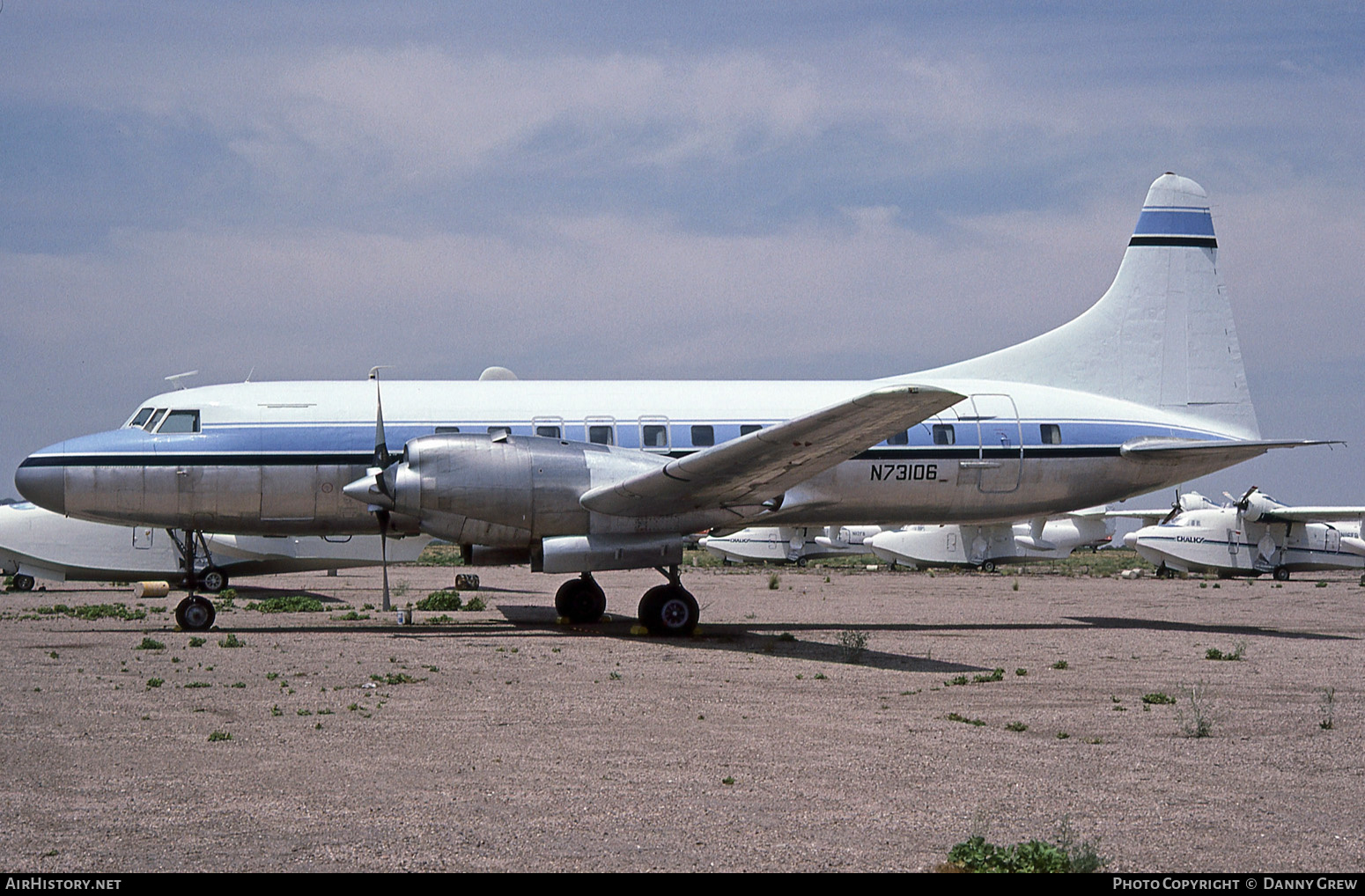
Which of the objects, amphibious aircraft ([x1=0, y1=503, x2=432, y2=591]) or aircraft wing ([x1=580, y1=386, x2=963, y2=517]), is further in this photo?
amphibious aircraft ([x1=0, y1=503, x2=432, y2=591])

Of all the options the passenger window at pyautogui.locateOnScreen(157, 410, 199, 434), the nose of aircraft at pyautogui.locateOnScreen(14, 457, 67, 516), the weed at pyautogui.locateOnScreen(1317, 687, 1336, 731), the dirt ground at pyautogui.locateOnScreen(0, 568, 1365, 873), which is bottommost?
the weed at pyautogui.locateOnScreen(1317, 687, 1336, 731)

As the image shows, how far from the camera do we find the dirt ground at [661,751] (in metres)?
5.44

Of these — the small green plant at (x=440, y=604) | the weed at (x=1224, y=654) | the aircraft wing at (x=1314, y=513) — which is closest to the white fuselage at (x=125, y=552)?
the small green plant at (x=440, y=604)

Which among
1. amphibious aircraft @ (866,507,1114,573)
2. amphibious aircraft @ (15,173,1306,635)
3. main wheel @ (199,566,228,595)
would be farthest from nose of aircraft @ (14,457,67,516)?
amphibious aircraft @ (866,507,1114,573)

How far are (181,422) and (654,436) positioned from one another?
702 centimetres

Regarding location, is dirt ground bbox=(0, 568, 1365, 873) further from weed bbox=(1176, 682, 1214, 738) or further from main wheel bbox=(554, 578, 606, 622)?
main wheel bbox=(554, 578, 606, 622)

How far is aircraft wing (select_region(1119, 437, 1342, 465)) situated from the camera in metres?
18.2

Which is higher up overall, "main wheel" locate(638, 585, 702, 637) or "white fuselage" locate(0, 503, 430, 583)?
"white fuselage" locate(0, 503, 430, 583)

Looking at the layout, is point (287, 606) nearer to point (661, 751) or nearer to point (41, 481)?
point (41, 481)

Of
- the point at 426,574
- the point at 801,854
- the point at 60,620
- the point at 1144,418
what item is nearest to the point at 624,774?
the point at 801,854

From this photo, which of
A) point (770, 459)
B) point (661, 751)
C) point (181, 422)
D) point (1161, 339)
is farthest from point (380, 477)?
point (1161, 339)

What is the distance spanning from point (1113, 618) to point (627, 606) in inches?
361

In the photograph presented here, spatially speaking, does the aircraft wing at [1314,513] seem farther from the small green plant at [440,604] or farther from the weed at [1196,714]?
the weed at [1196,714]

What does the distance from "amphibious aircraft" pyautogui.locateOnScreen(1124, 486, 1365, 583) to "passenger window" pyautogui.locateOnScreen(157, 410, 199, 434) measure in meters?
30.3
